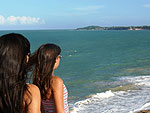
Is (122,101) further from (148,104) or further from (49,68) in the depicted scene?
(49,68)

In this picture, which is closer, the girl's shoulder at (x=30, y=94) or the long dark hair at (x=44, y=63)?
the girl's shoulder at (x=30, y=94)

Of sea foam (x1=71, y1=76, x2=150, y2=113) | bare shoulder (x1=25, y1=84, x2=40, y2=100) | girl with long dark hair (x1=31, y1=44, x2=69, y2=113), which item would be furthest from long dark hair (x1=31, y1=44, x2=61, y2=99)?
sea foam (x1=71, y1=76, x2=150, y2=113)

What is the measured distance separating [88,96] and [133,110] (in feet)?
13.0

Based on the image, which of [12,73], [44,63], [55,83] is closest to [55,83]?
[55,83]

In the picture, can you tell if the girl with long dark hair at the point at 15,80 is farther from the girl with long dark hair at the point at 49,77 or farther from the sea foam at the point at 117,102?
the sea foam at the point at 117,102

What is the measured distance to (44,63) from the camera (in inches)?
96.7

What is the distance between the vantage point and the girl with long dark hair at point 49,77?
8.09 ft

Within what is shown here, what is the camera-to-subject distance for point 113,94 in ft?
42.7

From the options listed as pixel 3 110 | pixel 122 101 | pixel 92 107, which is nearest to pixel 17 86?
pixel 3 110

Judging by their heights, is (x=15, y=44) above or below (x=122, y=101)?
above

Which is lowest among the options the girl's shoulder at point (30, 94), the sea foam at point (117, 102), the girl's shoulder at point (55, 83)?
the sea foam at point (117, 102)

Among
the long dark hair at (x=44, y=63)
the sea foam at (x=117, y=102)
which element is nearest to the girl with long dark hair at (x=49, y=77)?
the long dark hair at (x=44, y=63)

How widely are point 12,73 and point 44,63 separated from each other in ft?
2.33

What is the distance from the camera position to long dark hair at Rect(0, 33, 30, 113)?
1.76m
